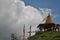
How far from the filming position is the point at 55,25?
41.9m

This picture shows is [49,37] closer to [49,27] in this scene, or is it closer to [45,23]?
[49,27]

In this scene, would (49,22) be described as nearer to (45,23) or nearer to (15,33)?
(45,23)

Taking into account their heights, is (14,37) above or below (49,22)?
below

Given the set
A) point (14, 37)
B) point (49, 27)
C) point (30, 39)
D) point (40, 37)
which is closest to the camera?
point (40, 37)

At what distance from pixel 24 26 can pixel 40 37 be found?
156ft

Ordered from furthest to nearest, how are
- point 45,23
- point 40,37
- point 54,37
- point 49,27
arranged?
point 45,23 → point 49,27 → point 40,37 → point 54,37

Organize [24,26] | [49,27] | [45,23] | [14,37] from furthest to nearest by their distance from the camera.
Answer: [14,37] < [24,26] < [45,23] < [49,27]

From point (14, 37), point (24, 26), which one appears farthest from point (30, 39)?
point (14, 37)

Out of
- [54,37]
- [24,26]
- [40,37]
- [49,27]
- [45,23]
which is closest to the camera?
[54,37]

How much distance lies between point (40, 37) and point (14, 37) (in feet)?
204

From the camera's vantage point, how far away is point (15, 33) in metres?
92.1

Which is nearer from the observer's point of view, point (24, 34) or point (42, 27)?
point (42, 27)

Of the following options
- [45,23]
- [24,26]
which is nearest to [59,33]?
[45,23]

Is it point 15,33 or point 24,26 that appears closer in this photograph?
point 24,26
